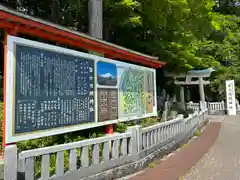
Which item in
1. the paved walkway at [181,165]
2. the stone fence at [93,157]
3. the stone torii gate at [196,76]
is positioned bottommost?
the paved walkway at [181,165]

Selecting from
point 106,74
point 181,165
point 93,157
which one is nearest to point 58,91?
point 93,157

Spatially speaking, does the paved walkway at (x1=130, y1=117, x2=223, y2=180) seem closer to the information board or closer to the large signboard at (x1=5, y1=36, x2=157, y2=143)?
the large signboard at (x1=5, y1=36, x2=157, y2=143)

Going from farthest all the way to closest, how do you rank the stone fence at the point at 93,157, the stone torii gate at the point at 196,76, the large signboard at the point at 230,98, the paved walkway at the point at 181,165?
the large signboard at the point at 230,98 < the stone torii gate at the point at 196,76 < the paved walkway at the point at 181,165 < the stone fence at the point at 93,157

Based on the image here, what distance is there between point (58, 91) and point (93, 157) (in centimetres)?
128

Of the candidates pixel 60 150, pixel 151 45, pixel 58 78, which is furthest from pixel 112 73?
pixel 151 45

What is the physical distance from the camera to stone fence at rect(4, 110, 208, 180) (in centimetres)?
375

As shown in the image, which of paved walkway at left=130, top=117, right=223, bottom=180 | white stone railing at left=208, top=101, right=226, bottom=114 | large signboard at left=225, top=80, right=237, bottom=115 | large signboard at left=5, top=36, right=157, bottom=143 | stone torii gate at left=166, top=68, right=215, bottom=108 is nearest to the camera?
large signboard at left=5, top=36, right=157, bottom=143

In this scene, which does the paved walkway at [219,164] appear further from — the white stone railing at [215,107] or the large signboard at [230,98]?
the white stone railing at [215,107]

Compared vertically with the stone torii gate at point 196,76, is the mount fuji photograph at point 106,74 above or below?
below

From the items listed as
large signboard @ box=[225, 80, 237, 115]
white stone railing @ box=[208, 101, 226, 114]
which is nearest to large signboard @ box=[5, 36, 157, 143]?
large signboard @ box=[225, 80, 237, 115]

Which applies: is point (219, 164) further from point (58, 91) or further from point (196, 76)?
point (196, 76)

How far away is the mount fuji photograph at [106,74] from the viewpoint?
637cm

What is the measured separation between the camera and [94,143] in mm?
5066

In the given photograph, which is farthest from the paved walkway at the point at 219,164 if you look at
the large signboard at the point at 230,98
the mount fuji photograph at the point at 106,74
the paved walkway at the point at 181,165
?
the large signboard at the point at 230,98
